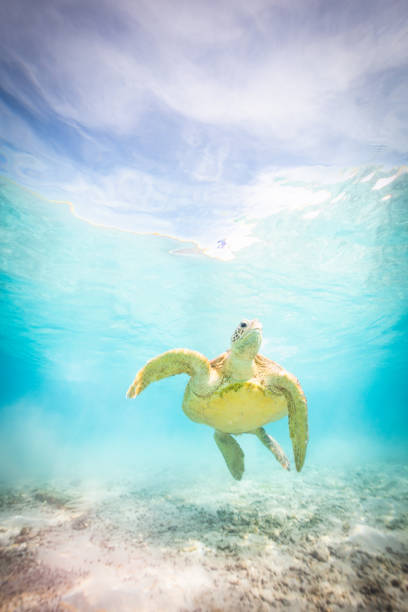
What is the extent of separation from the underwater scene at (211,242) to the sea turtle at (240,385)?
0.04m

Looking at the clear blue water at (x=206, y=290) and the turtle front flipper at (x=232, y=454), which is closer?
the turtle front flipper at (x=232, y=454)

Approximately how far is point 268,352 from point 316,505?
22.5 metres

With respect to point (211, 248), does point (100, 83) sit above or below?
above

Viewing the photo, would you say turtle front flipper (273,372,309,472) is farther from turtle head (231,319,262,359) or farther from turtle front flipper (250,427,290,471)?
turtle front flipper (250,427,290,471)

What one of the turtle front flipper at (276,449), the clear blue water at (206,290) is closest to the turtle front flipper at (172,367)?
the turtle front flipper at (276,449)

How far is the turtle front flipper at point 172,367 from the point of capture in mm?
3803

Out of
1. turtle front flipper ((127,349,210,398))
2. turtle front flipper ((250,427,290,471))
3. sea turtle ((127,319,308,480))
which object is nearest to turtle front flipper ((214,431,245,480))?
turtle front flipper ((250,427,290,471))

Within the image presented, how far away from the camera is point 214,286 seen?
15969 millimetres

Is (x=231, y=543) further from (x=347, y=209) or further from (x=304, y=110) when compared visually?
(x=347, y=209)

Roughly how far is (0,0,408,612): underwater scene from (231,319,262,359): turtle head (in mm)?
36

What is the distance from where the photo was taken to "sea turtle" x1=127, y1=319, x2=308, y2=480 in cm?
391

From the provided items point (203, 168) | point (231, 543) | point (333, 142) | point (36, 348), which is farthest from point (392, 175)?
point (36, 348)

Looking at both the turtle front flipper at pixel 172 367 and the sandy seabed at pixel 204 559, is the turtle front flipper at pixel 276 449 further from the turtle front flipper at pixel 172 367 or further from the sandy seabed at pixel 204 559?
Result: the turtle front flipper at pixel 172 367

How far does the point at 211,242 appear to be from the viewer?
496 inches
